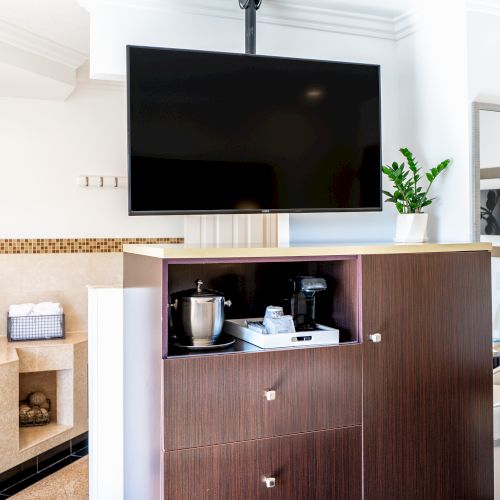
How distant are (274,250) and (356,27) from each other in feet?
4.38

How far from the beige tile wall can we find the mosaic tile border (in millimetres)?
29

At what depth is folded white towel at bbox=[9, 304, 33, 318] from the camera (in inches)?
140

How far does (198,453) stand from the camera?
169cm

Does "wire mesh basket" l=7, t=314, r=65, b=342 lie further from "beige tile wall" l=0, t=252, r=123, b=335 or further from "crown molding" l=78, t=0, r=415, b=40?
"crown molding" l=78, t=0, r=415, b=40

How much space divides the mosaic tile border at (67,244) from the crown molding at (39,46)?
1.13 m

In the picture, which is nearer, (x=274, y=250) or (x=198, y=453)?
(x=198, y=453)

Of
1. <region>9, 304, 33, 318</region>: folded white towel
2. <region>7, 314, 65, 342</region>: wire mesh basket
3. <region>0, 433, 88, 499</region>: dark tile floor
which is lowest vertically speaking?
<region>0, 433, 88, 499</region>: dark tile floor

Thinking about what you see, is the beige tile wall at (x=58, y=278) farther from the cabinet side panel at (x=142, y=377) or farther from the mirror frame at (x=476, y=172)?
the mirror frame at (x=476, y=172)

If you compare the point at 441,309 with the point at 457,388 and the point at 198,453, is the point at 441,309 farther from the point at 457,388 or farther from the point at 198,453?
the point at 198,453

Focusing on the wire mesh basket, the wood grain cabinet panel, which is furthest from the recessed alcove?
the wood grain cabinet panel

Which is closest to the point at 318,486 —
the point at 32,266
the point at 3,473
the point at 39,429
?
the point at 3,473

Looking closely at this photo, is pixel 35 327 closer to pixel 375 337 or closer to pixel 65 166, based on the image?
pixel 65 166

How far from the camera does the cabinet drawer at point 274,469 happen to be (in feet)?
5.49

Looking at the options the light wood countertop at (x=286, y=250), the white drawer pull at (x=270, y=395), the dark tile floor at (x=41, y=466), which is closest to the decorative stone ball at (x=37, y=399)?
the dark tile floor at (x=41, y=466)
